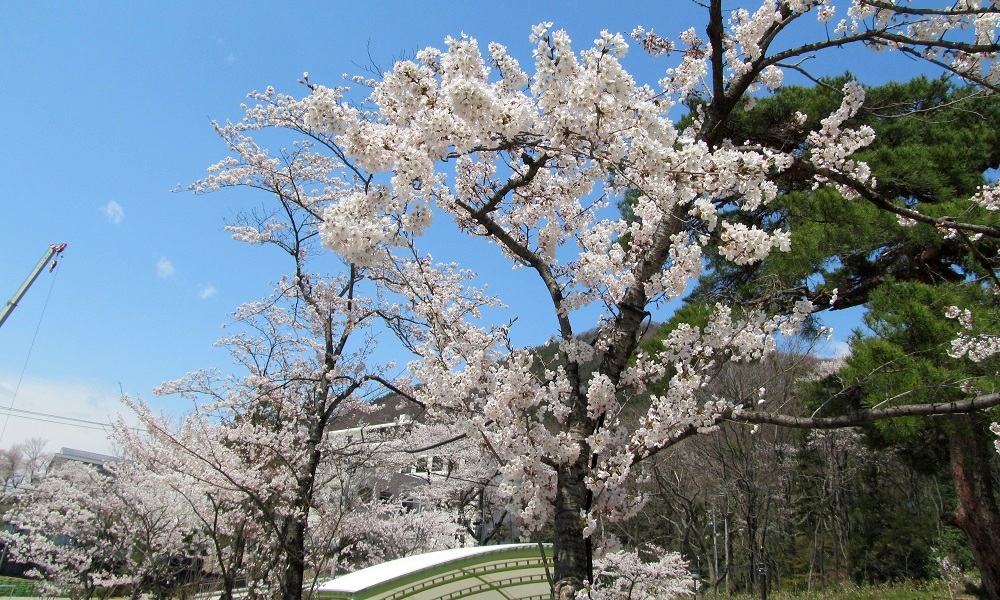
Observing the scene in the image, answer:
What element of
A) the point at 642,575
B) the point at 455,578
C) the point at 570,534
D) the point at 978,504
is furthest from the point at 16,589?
the point at 978,504

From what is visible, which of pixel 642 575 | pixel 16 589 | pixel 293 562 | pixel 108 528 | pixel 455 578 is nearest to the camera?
pixel 455 578

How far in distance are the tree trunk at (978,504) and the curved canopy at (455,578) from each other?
5.21m

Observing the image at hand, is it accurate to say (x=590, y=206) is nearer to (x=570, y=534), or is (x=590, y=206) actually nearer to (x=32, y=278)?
(x=570, y=534)

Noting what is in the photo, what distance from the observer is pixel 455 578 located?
544 cm

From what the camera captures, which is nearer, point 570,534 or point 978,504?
point 570,534

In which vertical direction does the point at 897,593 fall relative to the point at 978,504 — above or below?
below

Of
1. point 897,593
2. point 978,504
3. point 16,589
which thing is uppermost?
point 978,504

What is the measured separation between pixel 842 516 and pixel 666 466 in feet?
26.3

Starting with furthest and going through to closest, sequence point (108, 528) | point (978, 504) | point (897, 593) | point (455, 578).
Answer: point (108, 528)
point (897, 593)
point (978, 504)
point (455, 578)

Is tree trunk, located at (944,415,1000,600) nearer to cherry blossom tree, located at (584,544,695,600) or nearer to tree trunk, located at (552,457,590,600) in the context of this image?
cherry blossom tree, located at (584,544,695,600)

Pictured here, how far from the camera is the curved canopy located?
515 cm

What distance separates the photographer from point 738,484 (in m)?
11.0

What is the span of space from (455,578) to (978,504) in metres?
6.58

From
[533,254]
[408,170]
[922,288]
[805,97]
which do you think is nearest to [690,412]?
[533,254]
